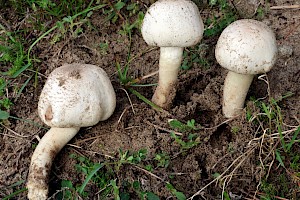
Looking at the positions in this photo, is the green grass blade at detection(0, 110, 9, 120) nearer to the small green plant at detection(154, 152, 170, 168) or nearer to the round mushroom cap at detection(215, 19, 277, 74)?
the small green plant at detection(154, 152, 170, 168)

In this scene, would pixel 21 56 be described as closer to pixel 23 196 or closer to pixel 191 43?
pixel 23 196

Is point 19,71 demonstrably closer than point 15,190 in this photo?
No

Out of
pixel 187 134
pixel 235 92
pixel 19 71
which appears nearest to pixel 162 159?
pixel 187 134

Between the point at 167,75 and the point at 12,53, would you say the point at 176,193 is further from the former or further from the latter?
the point at 12,53

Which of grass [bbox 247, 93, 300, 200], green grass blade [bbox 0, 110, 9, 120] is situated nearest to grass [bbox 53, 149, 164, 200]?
green grass blade [bbox 0, 110, 9, 120]

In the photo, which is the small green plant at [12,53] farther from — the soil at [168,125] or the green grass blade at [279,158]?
the green grass blade at [279,158]

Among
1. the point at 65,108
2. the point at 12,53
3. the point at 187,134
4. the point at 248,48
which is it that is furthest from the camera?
the point at 12,53
